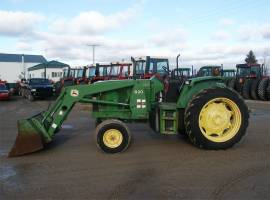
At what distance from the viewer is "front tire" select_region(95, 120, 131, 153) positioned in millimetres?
8367

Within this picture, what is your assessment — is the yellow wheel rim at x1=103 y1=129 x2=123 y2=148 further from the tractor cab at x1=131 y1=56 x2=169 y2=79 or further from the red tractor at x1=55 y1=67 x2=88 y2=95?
the red tractor at x1=55 y1=67 x2=88 y2=95

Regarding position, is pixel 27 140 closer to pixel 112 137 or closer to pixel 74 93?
pixel 74 93

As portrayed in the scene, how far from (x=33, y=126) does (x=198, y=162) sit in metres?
3.19

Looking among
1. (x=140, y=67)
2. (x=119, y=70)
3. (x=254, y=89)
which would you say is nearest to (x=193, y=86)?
(x=140, y=67)

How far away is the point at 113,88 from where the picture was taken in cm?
882

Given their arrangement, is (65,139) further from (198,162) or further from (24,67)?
(24,67)

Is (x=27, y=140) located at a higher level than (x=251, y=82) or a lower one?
lower

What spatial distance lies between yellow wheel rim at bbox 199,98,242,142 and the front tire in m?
1.53

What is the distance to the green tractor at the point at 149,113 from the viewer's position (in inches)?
330

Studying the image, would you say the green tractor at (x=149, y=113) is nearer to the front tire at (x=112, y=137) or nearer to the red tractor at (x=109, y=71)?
the front tire at (x=112, y=137)

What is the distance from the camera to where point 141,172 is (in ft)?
22.6

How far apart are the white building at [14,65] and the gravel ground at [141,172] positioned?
88.0m

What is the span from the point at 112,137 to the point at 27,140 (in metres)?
1.62

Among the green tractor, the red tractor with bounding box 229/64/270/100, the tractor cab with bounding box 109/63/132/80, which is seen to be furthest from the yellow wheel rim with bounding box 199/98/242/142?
the tractor cab with bounding box 109/63/132/80
